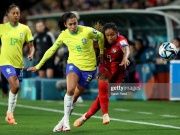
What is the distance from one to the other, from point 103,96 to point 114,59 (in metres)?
0.82

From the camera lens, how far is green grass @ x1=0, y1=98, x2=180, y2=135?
1362cm

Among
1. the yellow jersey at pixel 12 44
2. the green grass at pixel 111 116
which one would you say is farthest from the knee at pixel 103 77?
the yellow jersey at pixel 12 44

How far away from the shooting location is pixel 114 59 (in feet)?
47.5

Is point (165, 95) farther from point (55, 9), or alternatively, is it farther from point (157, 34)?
point (55, 9)

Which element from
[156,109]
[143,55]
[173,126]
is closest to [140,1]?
[143,55]

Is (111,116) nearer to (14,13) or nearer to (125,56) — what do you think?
(125,56)

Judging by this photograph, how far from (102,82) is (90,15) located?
40.8 ft

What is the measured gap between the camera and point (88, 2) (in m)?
34.2

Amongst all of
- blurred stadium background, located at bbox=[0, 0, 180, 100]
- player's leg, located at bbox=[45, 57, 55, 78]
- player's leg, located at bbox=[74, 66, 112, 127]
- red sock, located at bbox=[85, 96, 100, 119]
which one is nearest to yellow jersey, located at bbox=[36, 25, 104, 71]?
player's leg, located at bbox=[74, 66, 112, 127]

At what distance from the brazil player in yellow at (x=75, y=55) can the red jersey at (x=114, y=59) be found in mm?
520

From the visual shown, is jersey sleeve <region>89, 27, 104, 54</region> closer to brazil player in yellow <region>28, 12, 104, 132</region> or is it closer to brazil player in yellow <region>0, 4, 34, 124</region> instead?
brazil player in yellow <region>28, 12, 104, 132</region>

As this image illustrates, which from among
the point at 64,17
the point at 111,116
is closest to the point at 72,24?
the point at 64,17

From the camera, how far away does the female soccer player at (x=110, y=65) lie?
14.1 metres

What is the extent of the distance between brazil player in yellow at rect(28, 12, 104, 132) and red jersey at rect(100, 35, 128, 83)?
0.52 m
